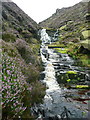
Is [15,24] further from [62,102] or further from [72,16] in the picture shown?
[72,16]

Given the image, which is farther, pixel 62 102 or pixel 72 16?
pixel 72 16

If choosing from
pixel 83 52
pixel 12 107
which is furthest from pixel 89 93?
pixel 83 52

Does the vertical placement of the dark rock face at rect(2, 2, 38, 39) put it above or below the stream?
above

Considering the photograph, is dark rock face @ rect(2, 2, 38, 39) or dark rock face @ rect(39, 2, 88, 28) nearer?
dark rock face @ rect(2, 2, 38, 39)

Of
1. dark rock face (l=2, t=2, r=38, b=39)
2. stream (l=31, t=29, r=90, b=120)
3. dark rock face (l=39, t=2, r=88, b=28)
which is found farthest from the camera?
dark rock face (l=39, t=2, r=88, b=28)

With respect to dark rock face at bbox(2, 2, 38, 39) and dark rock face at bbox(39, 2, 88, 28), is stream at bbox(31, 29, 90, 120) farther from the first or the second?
dark rock face at bbox(39, 2, 88, 28)

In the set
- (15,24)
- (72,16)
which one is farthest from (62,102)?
(72,16)

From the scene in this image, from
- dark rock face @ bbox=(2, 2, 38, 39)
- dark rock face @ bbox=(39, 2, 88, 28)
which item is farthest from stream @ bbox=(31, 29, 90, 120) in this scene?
dark rock face @ bbox=(39, 2, 88, 28)

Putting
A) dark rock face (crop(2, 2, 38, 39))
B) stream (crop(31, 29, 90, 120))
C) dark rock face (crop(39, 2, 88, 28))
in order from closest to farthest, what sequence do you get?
stream (crop(31, 29, 90, 120)) → dark rock face (crop(2, 2, 38, 39)) → dark rock face (crop(39, 2, 88, 28))

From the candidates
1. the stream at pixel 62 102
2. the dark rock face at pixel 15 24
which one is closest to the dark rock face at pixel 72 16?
the dark rock face at pixel 15 24

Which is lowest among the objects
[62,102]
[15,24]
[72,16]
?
[62,102]

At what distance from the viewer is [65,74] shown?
10.1 metres

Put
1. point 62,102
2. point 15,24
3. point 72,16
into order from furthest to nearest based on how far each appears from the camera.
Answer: point 72,16 → point 15,24 → point 62,102

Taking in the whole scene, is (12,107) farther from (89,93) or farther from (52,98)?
(89,93)
